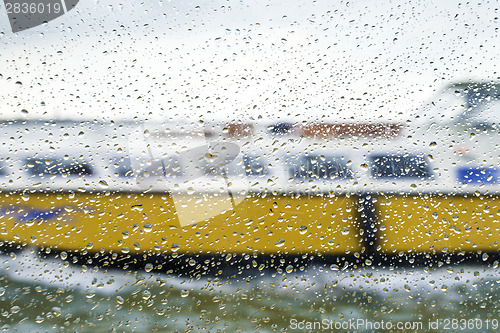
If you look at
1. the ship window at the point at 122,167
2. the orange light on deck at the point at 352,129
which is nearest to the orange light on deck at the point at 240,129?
the orange light on deck at the point at 352,129

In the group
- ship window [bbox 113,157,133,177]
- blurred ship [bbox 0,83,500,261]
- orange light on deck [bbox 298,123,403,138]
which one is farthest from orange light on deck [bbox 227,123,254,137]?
ship window [bbox 113,157,133,177]

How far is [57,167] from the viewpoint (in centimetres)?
97

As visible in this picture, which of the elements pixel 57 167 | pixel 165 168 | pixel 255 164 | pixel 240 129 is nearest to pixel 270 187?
pixel 255 164

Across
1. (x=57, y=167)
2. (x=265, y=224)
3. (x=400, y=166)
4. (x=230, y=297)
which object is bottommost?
(x=230, y=297)

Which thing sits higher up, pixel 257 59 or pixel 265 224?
pixel 257 59

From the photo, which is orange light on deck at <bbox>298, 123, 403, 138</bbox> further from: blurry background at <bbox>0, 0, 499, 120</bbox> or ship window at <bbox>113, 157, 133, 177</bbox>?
ship window at <bbox>113, 157, 133, 177</bbox>

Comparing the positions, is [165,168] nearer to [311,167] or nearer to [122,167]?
[122,167]

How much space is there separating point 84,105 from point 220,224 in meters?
0.47

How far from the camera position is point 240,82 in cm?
97

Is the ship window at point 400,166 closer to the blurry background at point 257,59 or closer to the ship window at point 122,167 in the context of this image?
the blurry background at point 257,59

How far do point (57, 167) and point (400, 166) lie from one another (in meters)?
0.92

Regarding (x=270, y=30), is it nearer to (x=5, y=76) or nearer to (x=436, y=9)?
(x=436, y=9)

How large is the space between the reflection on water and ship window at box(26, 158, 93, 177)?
213 millimetres

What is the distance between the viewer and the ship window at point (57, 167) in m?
0.96
